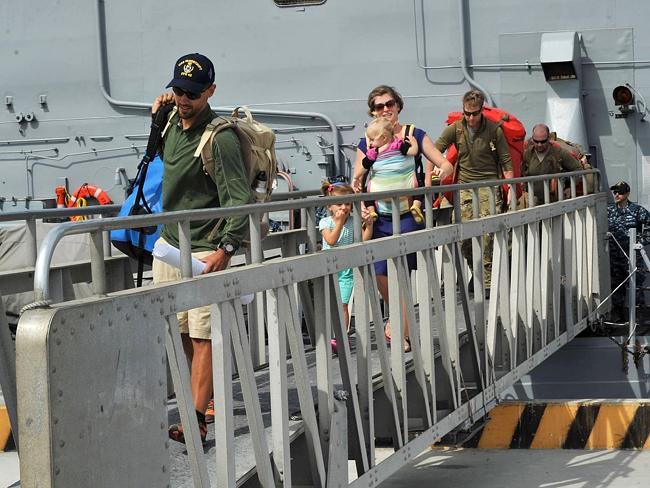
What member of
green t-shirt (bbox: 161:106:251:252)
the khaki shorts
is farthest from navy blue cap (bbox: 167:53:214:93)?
the khaki shorts

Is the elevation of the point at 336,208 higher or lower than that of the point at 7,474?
higher

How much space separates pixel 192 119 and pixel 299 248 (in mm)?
2923

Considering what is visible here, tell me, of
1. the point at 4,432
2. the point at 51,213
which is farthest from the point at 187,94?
the point at 4,432

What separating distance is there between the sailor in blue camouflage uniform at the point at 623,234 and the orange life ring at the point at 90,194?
18.8 feet

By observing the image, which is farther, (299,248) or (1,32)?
(1,32)

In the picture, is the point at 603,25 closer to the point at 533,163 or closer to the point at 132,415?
the point at 533,163

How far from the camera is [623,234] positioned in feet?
38.1

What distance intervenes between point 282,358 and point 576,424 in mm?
4294

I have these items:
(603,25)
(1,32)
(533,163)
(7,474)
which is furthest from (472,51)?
(7,474)

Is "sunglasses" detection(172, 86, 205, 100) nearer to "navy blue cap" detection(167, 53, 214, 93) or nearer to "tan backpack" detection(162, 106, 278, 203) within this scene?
"navy blue cap" detection(167, 53, 214, 93)

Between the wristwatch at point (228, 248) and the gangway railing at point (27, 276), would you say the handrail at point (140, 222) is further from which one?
the gangway railing at point (27, 276)

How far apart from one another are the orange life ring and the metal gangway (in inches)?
251

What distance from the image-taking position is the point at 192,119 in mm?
4816

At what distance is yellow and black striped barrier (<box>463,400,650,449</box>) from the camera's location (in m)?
8.02
